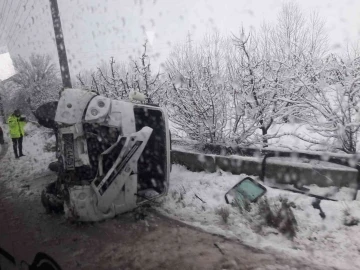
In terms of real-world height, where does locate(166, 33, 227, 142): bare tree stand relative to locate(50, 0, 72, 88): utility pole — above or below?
below

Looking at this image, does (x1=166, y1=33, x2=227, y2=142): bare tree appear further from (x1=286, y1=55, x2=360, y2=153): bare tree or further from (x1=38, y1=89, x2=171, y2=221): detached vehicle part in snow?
(x1=38, y1=89, x2=171, y2=221): detached vehicle part in snow

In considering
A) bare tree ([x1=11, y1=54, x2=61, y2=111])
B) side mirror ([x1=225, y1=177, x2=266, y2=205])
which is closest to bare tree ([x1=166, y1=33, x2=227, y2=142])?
side mirror ([x1=225, y1=177, x2=266, y2=205])

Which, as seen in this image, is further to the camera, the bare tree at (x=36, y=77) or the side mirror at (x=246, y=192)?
the bare tree at (x=36, y=77)

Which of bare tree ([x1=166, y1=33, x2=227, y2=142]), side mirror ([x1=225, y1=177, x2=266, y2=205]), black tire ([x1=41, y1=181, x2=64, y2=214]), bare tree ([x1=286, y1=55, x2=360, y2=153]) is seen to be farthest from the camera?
bare tree ([x1=166, y1=33, x2=227, y2=142])

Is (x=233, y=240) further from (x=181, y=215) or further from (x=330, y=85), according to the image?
(x=330, y=85)

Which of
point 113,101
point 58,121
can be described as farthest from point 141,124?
point 58,121

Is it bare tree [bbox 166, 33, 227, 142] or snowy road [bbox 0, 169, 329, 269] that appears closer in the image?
snowy road [bbox 0, 169, 329, 269]

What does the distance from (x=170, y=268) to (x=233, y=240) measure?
2.97 ft

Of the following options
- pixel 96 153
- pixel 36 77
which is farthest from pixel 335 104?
pixel 36 77

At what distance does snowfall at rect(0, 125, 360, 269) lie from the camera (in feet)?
10.8

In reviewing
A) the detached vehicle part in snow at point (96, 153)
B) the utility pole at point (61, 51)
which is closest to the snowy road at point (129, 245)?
the detached vehicle part in snow at point (96, 153)

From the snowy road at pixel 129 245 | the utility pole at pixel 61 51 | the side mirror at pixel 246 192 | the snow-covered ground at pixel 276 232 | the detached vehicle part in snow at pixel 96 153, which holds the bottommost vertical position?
the snowy road at pixel 129 245

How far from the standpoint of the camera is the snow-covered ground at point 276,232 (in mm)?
3293

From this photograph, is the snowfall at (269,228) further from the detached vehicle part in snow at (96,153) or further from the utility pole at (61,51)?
the utility pole at (61,51)
